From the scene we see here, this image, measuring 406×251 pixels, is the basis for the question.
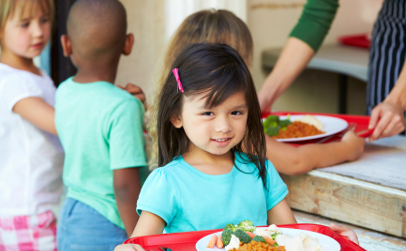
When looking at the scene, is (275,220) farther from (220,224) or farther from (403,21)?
(403,21)

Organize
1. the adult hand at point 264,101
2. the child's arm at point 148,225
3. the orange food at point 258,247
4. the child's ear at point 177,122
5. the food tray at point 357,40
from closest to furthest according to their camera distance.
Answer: the orange food at point 258,247 → the child's arm at point 148,225 → the child's ear at point 177,122 → the adult hand at point 264,101 → the food tray at point 357,40

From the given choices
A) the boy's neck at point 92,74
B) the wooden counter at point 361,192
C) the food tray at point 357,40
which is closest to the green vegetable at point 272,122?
the wooden counter at point 361,192

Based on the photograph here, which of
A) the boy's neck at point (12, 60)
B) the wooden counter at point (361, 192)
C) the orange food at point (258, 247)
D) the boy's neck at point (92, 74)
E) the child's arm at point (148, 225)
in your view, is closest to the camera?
the orange food at point (258, 247)

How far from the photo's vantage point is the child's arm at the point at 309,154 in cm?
138

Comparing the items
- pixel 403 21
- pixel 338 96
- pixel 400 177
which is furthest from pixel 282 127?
pixel 338 96

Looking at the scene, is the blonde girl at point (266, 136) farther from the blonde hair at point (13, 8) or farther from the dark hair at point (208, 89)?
the blonde hair at point (13, 8)

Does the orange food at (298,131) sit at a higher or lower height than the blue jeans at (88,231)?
higher

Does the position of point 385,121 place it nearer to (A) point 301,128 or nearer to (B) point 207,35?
(A) point 301,128

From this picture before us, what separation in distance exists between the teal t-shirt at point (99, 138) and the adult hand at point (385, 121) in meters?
0.85

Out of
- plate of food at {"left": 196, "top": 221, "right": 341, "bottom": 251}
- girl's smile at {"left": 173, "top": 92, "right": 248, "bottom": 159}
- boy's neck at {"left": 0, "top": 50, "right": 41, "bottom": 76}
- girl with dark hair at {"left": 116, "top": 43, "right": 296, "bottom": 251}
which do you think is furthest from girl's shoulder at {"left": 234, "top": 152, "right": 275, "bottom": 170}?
boy's neck at {"left": 0, "top": 50, "right": 41, "bottom": 76}

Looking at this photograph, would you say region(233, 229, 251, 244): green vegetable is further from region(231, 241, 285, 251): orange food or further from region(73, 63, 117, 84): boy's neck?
region(73, 63, 117, 84): boy's neck

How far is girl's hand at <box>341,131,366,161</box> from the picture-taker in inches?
57.8

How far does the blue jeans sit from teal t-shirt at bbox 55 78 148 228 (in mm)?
24

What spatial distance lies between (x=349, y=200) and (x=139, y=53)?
2.19m
